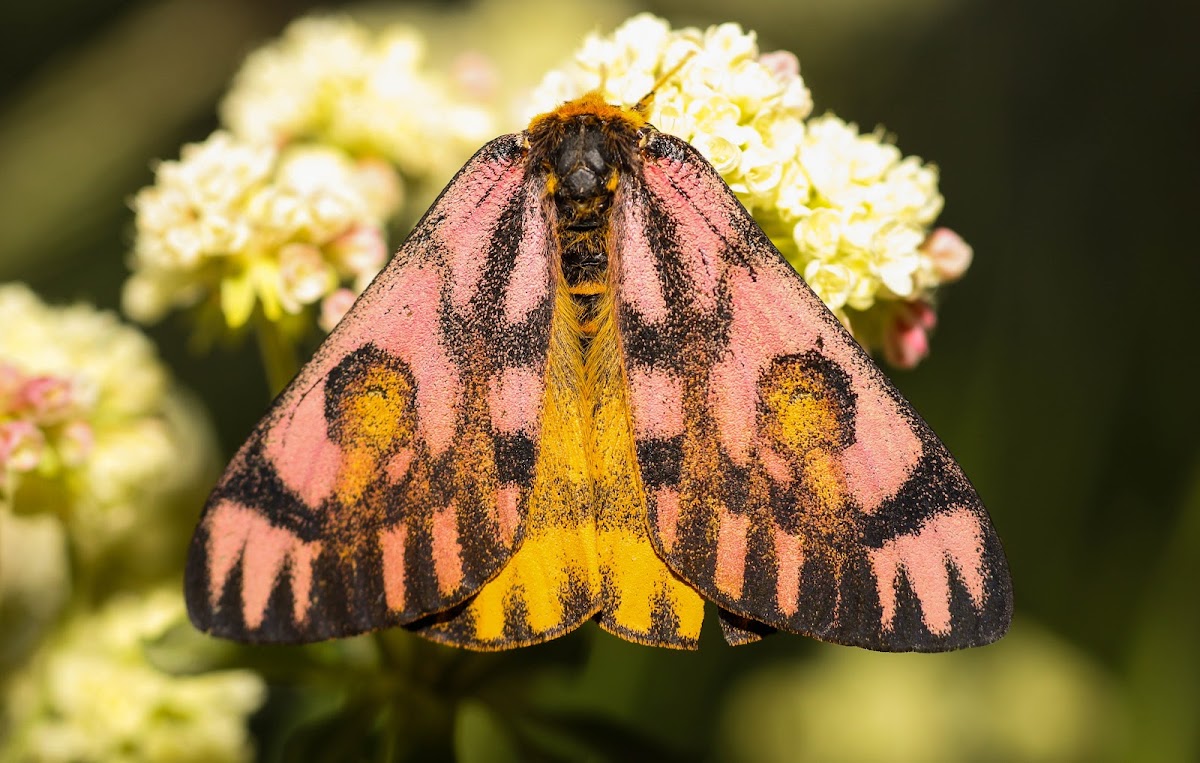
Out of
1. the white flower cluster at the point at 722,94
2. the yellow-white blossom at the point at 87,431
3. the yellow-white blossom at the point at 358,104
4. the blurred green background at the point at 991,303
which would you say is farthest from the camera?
the blurred green background at the point at 991,303

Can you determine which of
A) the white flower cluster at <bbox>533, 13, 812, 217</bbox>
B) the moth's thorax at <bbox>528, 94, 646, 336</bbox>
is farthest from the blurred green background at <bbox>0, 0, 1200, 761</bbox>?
the white flower cluster at <bbox>533, 13, 812, 217</bbox>

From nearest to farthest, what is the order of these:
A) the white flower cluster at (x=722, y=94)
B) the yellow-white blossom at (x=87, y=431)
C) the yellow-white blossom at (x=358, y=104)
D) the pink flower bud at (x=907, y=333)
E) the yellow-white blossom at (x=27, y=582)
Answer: the white flower cluster at (x=722, y=94)
the pink flower bud at (x=907, y=333)
the yellow-white blossom at (x=87, y=431)
the yellow-white blossom at (x=27, y=582)
the yellow-white blossom at (x=358, y=104)

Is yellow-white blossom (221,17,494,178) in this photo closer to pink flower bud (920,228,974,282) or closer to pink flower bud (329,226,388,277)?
pink flower bud (329,226,388,277)

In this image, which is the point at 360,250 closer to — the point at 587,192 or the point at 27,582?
the point at 587,192

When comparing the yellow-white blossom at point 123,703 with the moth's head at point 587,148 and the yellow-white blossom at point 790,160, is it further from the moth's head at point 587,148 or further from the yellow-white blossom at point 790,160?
the yellow-white blossom at point 790,160

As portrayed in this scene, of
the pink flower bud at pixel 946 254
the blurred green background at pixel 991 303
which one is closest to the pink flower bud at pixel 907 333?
the pink flower bud at pixel 946 254

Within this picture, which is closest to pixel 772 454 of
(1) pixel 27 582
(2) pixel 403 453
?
(2) pixel 403 453
